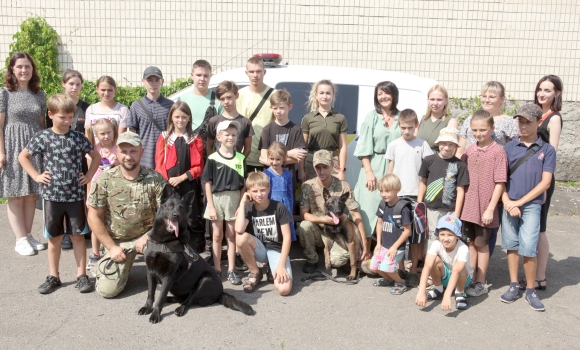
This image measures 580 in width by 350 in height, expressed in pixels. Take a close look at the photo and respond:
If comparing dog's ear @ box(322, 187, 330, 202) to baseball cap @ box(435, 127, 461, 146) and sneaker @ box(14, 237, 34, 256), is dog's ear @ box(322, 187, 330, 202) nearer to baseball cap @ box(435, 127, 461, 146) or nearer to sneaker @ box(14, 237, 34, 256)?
baseball cap @ box(435, 127, 461, 146)

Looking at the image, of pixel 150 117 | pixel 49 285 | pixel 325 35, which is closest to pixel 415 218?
pixel 150 117

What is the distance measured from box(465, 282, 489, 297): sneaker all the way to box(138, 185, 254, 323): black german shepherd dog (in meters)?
2.07

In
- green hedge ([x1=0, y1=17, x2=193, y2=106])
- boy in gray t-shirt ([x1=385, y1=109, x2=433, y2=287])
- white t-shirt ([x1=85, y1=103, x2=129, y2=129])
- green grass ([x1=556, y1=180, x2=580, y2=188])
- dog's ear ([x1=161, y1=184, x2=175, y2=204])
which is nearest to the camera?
dog's ear ([x1=161, y1=184, x2=175, y2=204])

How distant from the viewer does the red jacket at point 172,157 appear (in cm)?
516

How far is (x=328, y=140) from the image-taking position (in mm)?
5371

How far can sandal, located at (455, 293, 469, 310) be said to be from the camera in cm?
445

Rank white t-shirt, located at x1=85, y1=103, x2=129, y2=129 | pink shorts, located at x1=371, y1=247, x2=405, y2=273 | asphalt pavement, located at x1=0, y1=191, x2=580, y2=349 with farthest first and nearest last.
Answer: white t-shirt, located at x1=85, y1=103, x2=129, y2=129 < pink shorts, located at x1=371, y1=247, x2=405, y2=273 < asphalt pavement, located at x1=0, y1=191, x2=580, y2=349

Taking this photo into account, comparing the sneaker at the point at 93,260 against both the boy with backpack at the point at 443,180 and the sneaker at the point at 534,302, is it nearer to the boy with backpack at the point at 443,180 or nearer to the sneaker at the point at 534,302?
the boy with backpack at the point at 443,180

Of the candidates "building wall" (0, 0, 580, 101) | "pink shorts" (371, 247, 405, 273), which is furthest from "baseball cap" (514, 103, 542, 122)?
"building wall" (0, 0, 580, 101)

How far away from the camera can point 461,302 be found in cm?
448

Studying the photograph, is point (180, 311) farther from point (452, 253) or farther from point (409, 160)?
point (409, 160)

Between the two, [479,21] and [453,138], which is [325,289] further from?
[479,21]

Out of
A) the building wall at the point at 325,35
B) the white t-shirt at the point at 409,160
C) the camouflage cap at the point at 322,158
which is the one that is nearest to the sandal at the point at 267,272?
the camouflage cap at the point at 322,158

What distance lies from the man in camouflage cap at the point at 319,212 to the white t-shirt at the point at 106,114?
2148 mm
